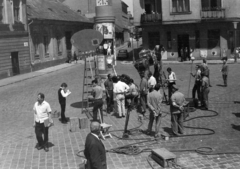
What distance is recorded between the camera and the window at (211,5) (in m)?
36.4

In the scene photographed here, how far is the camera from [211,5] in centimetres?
3678

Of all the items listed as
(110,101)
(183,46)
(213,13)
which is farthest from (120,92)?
(183,46)

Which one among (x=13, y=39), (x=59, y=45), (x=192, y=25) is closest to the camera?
(x=13, y=39)

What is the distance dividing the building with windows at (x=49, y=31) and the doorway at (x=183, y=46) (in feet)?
43.3

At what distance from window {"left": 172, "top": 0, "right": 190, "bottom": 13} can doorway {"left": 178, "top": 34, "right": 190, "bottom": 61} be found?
2860 millimetres

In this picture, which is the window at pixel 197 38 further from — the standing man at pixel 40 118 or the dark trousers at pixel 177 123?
the standing man at pixel 40 118

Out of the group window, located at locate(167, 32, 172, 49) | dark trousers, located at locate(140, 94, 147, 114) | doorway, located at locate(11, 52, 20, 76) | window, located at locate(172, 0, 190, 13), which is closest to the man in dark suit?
dark trousers, located at locate(140, 94, 147, 114)

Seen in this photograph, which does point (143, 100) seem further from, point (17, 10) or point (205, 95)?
point (17, 10)

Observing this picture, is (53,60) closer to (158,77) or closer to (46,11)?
(46,11)

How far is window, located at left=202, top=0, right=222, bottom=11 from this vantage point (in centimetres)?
3644

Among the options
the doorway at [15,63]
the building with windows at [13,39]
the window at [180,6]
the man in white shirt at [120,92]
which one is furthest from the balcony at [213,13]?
the man in white shirt at [120,92]

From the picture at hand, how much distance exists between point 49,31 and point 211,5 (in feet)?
57.9

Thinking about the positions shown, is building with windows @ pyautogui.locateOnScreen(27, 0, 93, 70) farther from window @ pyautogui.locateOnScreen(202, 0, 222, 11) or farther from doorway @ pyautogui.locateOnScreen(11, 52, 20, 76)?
window @ pyautogui.locateOnScreen(202, 0, 222, 11)

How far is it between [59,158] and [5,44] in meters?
21.9
